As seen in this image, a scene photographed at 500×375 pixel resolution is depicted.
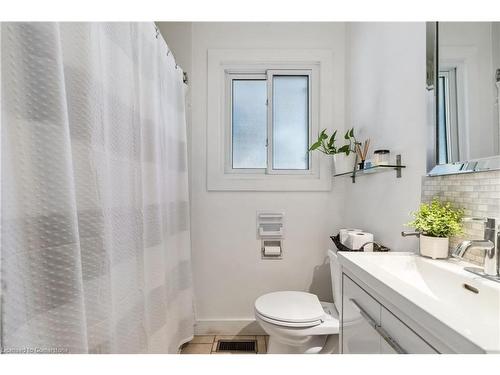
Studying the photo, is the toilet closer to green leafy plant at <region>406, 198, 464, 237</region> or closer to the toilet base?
the toilet base

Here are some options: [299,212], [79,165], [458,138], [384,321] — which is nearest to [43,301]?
[79,165]

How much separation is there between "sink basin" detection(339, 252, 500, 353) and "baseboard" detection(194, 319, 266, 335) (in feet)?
3.93

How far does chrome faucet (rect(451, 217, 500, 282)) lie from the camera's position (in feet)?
2.31

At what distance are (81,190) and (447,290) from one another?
106cm

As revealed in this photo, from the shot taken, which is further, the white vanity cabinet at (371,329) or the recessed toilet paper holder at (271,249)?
the recessed toilet paper holder at (271,249)

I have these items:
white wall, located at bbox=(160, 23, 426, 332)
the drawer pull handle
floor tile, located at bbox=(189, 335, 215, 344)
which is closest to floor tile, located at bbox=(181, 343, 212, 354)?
floor tile, located at bbox=(189, 335, 215, 344)

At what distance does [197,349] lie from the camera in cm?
172

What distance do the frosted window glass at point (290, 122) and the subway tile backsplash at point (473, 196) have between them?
1090 mm

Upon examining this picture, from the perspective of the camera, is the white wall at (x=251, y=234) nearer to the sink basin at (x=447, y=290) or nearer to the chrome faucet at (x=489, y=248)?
the sink basin at (x=447, y=290)

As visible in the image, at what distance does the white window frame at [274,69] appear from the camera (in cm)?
189

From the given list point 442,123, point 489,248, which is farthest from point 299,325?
point 442,123

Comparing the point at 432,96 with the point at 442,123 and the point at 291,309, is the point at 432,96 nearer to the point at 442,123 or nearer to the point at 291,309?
the point at 442,123

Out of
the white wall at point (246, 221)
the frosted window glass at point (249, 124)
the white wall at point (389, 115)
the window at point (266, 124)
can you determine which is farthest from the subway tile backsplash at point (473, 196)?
the frosted window glass at point (249, 124)
